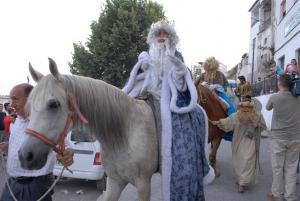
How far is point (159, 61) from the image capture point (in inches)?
169

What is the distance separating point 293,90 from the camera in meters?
6.54

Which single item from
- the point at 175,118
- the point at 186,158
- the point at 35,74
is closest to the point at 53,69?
the point at 35,74

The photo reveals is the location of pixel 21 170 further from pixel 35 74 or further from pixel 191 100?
pixel 191 100

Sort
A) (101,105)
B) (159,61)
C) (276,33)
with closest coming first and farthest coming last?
(101,105) → (159,61) → (276,33)

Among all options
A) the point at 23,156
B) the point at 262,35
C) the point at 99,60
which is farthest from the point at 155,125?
the point at 262,35

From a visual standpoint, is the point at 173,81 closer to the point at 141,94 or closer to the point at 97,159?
the point at 141,94

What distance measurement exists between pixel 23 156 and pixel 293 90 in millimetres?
5047

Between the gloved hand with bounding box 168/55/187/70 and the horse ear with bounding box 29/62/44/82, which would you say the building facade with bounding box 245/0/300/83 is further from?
the horse ear with bounding box 29/62/44/82

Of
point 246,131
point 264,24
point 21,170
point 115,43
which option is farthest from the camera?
point 264,24

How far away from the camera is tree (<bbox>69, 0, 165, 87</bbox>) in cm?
2394

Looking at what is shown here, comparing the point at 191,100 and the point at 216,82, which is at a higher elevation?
the point at 216,82

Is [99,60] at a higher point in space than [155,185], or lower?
higher

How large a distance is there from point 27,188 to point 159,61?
1898 millimetres

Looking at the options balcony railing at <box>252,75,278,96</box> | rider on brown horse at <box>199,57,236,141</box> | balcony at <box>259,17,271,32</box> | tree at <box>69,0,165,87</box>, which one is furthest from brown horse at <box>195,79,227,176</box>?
balcony at <box>259,17,271,32</box>
